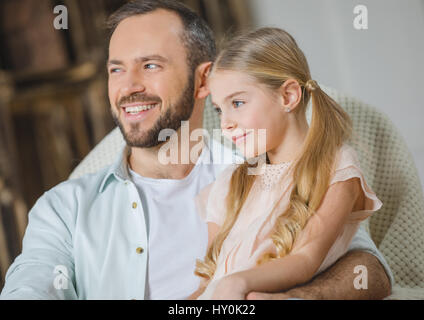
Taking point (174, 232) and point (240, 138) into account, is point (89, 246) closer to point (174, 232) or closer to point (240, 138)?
point (174, 232)

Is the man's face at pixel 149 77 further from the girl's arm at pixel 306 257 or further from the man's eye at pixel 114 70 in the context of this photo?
the girl's arm at pixel 306 257

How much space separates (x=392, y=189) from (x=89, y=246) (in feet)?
1.59

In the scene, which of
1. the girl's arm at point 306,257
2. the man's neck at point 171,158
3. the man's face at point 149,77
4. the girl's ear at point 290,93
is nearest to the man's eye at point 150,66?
the man's face at point 149,77

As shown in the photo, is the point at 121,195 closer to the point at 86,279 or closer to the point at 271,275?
the point at 86,279

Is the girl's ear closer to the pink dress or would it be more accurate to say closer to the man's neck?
the pink dress

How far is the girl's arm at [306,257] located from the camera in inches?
24.6

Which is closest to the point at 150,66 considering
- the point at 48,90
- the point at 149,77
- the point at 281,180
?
the point at 149,77

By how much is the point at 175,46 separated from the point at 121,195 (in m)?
0.24

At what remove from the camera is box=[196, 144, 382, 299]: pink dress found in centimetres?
66

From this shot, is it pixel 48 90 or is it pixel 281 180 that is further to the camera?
pixel 48 90

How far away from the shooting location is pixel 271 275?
2.06ft

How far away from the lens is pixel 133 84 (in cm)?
78

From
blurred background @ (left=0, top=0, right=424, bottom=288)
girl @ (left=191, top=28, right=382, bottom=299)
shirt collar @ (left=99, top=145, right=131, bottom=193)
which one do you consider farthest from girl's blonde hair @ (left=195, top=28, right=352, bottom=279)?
blurred background @ (left=0, top=0, right=424, bottom=288)

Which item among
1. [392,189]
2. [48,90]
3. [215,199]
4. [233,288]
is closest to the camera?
[233,288]
